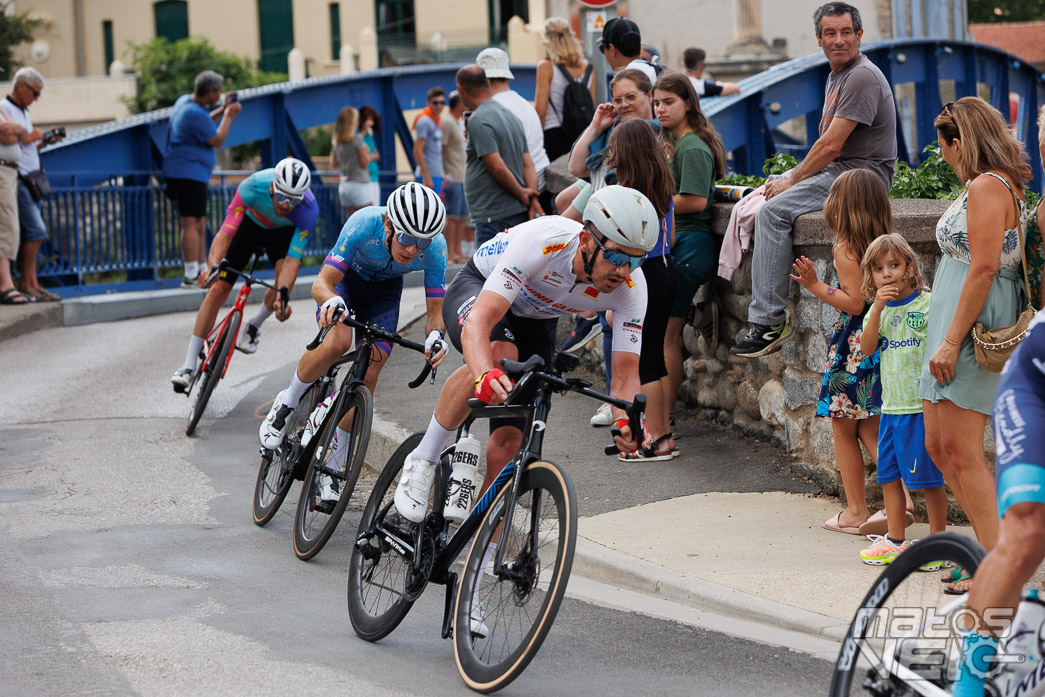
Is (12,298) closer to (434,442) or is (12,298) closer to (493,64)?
(493,64)

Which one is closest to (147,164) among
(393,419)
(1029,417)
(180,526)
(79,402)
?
(79,402)

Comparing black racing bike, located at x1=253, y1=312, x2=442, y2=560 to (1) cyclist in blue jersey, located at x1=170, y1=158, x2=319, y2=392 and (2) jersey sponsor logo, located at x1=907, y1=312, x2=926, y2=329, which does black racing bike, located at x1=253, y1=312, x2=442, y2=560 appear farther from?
(2) jersey sponsor logo, located at x1=907, y1=312, x2=926, y2=329

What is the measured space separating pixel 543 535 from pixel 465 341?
0.82 m

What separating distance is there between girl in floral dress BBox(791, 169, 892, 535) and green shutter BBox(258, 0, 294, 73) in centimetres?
5438

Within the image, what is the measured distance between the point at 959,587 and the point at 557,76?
8.15 meters

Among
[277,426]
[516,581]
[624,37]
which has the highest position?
[624,37]

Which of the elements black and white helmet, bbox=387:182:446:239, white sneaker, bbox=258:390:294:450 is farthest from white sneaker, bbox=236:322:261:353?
black and white helmet, bbox=387:182:446:239

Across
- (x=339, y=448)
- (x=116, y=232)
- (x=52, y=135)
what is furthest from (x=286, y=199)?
(x=116, y=232)

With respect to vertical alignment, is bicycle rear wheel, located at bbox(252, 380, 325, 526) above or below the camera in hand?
below

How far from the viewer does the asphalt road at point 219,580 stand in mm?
4551

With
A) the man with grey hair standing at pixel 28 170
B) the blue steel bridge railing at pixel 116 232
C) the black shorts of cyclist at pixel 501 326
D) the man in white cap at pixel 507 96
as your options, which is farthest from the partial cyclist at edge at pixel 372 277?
the blue steel bridge railing at pixel 116 232

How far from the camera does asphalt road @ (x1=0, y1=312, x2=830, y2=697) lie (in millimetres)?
4551

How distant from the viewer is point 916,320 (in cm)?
571

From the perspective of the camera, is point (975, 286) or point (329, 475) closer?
point (975, 286)
